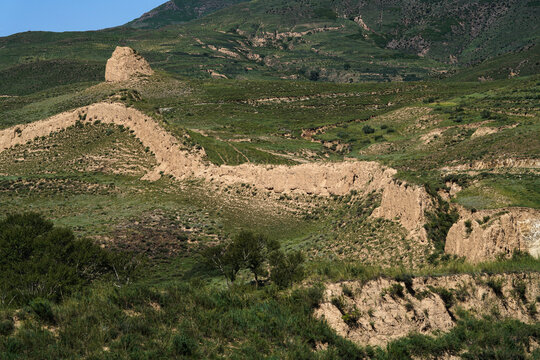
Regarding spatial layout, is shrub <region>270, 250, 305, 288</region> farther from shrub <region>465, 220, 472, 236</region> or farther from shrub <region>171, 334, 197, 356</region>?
shrub <region>465, 220, 472, 236</region>

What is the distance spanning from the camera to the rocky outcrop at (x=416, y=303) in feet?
63.0

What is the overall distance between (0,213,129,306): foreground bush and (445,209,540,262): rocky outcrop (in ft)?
59.1

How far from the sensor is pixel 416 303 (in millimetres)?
19781

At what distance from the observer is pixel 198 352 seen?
55.7 ft

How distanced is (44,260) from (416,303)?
709 inches

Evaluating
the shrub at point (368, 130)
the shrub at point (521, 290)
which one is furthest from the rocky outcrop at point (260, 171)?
the shrub at point (368, 130)

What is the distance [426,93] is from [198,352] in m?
111

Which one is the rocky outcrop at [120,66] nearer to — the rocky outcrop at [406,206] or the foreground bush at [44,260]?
the foreground bush at [44,260]

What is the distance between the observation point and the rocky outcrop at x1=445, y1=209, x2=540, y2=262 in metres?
22.2

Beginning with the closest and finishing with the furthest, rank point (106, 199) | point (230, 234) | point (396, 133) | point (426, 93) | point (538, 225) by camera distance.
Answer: point (538, 225)
point (230, 234)
point (106, 199)
point (396, 133)
point (426, 93)

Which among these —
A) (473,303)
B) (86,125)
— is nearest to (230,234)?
(473,303)

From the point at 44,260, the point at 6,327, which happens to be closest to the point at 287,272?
the point at 6,327

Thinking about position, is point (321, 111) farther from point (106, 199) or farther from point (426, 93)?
point (106, 199)

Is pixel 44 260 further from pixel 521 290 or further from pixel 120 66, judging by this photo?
pixel 120 66
